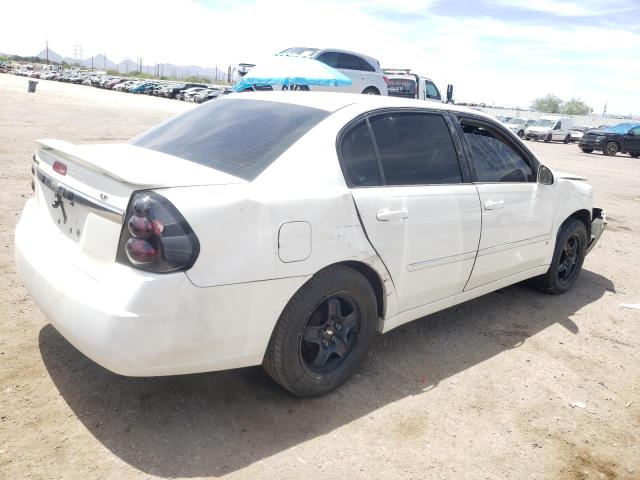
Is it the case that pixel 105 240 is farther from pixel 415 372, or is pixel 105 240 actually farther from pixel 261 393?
pixel 415 372

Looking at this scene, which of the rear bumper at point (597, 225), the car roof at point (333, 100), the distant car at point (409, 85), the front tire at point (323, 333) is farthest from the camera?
the distant car at point (409, 85)

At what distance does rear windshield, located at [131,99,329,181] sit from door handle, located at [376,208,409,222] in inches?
24.0

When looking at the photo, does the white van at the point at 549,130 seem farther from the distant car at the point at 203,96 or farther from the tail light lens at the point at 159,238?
the tail light lens at the point at 159,238

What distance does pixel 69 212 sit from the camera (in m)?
2.73

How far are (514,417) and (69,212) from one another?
8.52 feet

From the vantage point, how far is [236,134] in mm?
3111

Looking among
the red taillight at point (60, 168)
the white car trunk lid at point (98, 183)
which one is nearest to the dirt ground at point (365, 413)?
the white car trunk lid at point (98, 183)

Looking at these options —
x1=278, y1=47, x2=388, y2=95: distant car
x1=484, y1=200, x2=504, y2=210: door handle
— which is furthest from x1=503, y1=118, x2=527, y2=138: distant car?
x1=484, y1=200, x2=504, y2=210: door handle

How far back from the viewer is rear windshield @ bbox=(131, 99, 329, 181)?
2828 millimetres

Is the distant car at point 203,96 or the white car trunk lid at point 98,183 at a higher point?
the distant car at point 203,96

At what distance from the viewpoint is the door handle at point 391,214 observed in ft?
9.95

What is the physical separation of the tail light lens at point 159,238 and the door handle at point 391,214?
1.10 meters

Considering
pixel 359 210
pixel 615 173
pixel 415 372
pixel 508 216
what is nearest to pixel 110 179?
pixel 359 210

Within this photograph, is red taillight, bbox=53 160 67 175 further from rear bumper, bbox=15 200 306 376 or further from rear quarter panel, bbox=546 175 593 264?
rear quarter panel, bbox=546 175 593 264
